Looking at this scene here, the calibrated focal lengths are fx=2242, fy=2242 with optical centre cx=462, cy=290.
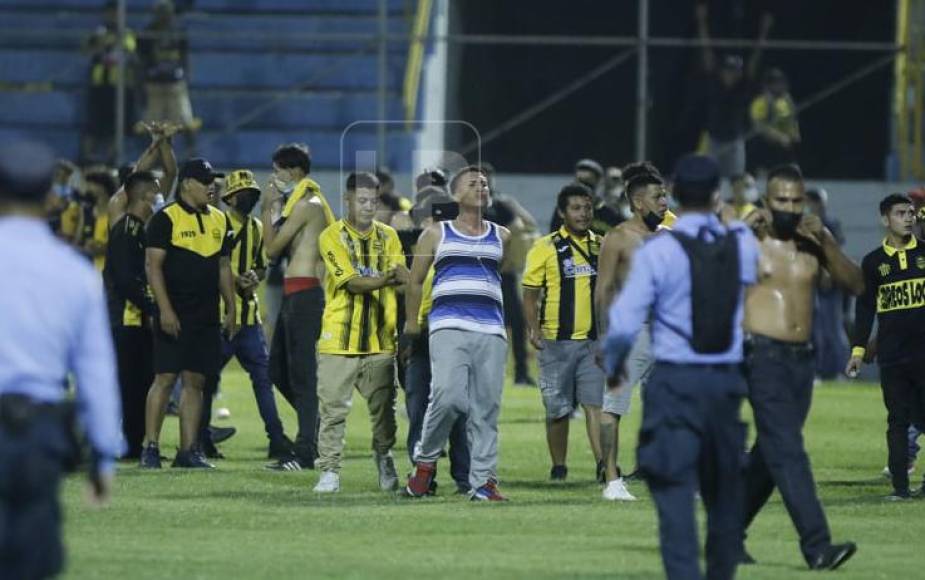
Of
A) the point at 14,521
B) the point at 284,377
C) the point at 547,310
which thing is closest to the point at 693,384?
the point at 14,521

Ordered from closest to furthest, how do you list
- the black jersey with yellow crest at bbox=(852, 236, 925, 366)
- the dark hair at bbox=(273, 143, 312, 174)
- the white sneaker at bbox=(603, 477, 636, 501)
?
the white sneaker at bbox=(603, 477, 636, 501) < the black jersey with yellow crest at bbox=(852, 236, 925, 366) < the dark hair at bbox=(273, 143, 312, 174)

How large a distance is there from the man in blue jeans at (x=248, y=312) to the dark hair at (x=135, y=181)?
0.69 meters

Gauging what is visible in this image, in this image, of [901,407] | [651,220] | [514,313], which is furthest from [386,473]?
[514,313]

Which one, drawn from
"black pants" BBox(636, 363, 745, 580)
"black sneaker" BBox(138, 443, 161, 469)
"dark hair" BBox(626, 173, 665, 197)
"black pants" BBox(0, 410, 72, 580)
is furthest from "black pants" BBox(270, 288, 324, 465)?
"black pants" BBox(0, 410, 72, 580)

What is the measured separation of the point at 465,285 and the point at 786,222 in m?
3.12

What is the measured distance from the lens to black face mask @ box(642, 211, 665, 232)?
45.8 feet

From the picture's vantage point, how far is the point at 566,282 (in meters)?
15.5

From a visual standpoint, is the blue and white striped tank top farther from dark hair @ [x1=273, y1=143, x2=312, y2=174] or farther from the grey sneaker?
dark hair @ [x1=273, y1=143, x2=312, y2=174]

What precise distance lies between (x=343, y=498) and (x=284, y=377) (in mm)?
2844

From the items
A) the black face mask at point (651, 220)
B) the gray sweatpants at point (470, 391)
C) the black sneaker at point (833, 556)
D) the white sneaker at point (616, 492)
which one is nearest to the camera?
the black sneaker at point (833, 556)

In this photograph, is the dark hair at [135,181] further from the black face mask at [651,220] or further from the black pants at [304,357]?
the black face mask at [651,220]

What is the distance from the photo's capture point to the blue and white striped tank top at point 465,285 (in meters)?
13.5

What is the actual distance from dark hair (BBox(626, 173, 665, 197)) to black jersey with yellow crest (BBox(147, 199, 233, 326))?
3.05 metres

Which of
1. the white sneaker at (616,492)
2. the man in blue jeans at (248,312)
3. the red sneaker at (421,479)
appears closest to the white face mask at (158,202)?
the man in blue jeans at (248,312)
